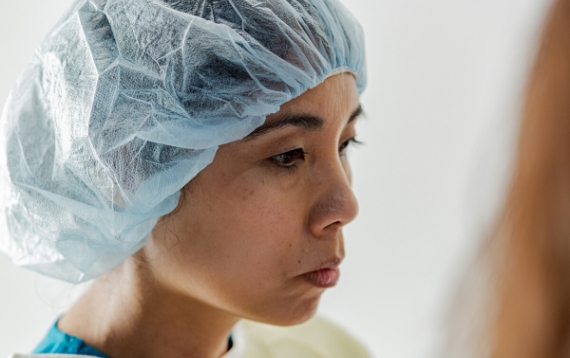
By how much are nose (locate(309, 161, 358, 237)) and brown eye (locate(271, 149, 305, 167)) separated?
51mm

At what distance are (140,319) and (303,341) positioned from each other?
1.72 feet

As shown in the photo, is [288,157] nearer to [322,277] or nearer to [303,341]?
[322,277]

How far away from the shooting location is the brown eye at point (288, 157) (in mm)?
1112

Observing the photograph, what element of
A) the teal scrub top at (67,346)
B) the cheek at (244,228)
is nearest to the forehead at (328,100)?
the cheek at (244,228)

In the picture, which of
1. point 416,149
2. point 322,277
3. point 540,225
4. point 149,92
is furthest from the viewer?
point 416,149

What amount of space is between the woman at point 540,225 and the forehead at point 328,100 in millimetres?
668

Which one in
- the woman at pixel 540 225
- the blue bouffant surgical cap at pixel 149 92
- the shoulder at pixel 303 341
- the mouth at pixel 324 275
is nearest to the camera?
the woman at pixel 540 225

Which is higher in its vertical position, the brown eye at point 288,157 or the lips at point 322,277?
the brown eye at point 288,157

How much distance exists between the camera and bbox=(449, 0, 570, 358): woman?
398mm

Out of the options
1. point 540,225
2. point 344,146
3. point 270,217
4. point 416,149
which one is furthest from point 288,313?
point 416,149

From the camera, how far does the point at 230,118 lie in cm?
103

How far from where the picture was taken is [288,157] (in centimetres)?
112

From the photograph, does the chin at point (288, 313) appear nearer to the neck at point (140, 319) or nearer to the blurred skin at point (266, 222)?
the blurred skin at point (266, 222)

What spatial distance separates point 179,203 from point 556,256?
80 cm
